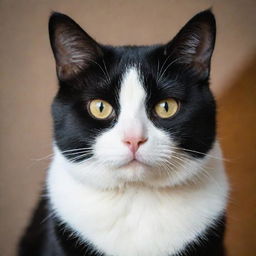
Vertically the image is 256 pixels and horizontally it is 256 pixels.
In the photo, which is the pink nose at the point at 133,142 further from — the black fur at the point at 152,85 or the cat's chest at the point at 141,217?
the cat's chest at the point at 141,217

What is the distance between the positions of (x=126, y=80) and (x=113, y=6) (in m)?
0.59

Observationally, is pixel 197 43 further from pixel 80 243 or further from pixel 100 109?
pixel 80 243

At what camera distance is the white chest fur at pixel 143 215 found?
100cm

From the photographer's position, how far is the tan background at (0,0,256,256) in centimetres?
145

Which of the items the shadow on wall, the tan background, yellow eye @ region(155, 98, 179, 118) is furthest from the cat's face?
the shadow on wall

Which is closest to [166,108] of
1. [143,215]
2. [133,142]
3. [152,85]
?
[152,85]

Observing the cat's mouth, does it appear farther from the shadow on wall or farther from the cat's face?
the shadow on wall

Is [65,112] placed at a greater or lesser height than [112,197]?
greater

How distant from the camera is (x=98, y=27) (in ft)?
4.87

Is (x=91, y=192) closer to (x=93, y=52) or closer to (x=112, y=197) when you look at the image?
(x=112, y=197)

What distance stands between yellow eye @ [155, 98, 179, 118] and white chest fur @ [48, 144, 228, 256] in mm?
191

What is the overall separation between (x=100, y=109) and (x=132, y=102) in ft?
0.29

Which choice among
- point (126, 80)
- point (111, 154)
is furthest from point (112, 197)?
point (126, 80)

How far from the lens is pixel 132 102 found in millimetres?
926
